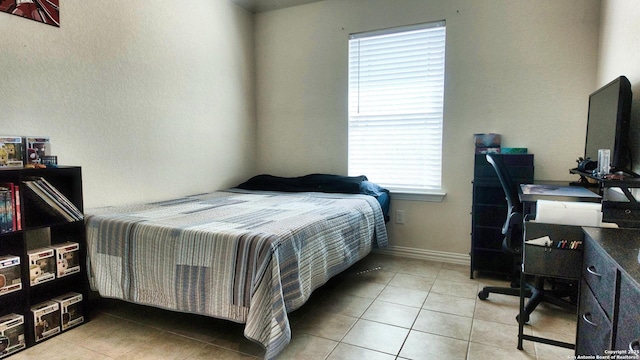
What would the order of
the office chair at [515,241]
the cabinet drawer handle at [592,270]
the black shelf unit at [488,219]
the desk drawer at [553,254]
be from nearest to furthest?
the cabinet drawer handle at [592,270] < the desk drawer at [553,254] < the office chair at [515,241] < the black shelf unit at [488,219]

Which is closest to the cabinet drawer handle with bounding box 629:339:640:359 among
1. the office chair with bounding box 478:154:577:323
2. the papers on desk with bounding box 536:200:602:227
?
the papers on desk with bounding box 536:200:602:227

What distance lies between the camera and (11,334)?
1.80m

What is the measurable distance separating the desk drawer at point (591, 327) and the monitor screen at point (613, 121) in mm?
872

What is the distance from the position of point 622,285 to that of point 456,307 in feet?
4.87

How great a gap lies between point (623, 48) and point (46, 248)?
3581mm

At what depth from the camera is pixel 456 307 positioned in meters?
2.36

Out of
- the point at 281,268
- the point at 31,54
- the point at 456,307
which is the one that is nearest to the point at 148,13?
the point at 31,54

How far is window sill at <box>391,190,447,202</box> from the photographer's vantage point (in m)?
3.28

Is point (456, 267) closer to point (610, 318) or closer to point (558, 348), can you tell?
point (558, 348)

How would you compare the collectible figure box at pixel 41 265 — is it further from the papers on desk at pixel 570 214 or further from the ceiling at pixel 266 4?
the ceiling at pixel 266 4

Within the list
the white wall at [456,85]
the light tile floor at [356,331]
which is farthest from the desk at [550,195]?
the white wall at [456,85]

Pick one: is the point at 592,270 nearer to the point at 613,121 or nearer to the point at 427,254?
the point at 613,121

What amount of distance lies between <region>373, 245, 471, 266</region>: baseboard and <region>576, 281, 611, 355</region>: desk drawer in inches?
71.1

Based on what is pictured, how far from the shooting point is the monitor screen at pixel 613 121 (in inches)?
70.9
